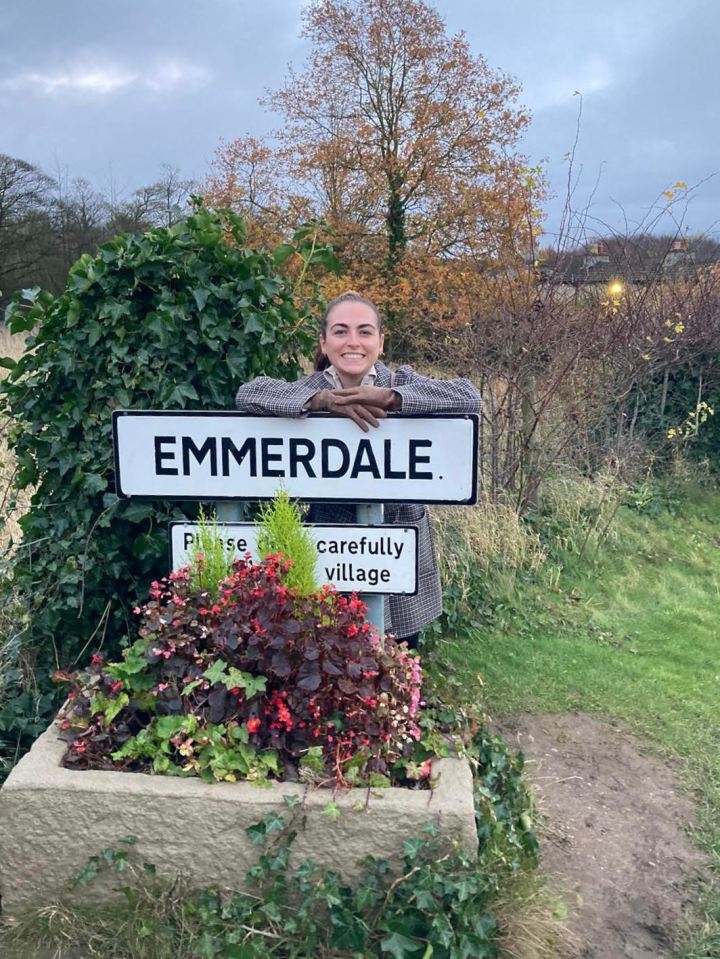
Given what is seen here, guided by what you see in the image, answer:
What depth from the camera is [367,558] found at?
2.46m

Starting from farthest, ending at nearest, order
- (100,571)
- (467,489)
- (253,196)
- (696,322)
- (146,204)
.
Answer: (146,204), (253,196), (696,322), (100,571), (467,489)

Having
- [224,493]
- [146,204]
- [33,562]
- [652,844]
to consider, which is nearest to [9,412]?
[33,562]

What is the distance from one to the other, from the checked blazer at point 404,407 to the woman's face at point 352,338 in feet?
0.32

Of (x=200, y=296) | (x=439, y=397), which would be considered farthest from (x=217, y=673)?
(x=200, y=296)

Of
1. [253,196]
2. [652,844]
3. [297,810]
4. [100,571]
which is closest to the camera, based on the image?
[297,810]

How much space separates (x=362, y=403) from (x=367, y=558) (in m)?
0.48

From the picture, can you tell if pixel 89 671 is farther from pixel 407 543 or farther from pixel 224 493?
pixel 407 543

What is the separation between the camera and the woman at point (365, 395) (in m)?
2.40

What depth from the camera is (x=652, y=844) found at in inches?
105

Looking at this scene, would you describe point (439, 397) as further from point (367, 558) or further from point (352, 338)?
point (367, 558)

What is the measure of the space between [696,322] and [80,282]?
7.35 meters

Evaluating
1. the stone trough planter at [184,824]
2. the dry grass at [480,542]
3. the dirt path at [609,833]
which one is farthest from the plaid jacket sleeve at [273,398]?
the dry grass at [480,542]

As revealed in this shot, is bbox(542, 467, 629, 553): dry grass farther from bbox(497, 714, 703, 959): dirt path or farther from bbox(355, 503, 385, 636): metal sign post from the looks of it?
bbox(355, 503, 385, 636): metal sign post

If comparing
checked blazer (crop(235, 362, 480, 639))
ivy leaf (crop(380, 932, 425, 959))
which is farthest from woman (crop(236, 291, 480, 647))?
ivy leaf (crop(380, 932, 425, 959))
